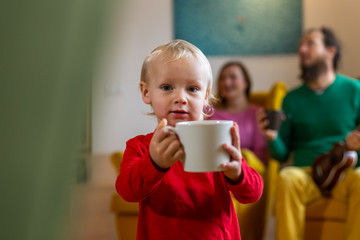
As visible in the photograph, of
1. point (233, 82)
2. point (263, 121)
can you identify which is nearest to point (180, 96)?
point (263, 121)

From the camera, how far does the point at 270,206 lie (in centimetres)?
174

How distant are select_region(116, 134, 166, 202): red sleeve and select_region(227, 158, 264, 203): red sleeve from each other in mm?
86

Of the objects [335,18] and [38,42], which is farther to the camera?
[335,18]

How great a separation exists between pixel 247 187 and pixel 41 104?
1.23 ft

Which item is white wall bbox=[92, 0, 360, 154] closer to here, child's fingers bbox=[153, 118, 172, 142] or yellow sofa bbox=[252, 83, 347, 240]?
child's fingers bbox=[153, 118, 172, 142]

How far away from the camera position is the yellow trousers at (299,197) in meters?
1.39

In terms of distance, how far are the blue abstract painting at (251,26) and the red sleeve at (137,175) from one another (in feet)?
7.86

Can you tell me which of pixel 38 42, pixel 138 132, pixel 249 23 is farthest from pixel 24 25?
pixel 249 23

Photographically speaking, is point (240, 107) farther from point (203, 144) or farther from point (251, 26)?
point (203, 144)

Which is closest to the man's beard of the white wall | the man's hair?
the man's hair

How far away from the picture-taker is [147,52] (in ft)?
1.14

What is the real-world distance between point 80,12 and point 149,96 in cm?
30

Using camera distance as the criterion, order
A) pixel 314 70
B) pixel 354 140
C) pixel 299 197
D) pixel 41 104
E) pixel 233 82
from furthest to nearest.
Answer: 1. pixel 233 82
2. pixel 314 70
3. pixel 299 197
4. pixel 354 140
5. pixel 41 104

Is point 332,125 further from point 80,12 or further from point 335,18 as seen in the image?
point 80,12
